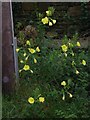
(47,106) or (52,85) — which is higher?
(52,85)

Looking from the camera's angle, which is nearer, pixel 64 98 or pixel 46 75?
pixel 64 98

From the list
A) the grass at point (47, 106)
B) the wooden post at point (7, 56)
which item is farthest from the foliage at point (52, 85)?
the wooden post at point (7, 56)

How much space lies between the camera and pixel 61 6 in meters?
6.61

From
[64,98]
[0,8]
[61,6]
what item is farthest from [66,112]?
[61,6]

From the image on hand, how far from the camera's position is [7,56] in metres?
3.95

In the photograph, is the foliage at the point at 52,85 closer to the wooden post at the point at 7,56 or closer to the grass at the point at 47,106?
the grass at the point at 47,106

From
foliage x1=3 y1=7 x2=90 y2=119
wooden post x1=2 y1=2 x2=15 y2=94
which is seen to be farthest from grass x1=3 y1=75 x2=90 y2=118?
wooden post x1=2 y1=2 x2=15 y2=94

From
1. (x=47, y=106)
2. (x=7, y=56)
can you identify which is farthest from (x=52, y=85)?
(x=7, y=56)

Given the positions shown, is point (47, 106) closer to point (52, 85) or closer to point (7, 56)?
point (52, 85)

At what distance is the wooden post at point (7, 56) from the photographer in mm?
3910

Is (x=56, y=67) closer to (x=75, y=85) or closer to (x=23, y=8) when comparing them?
(x=75, y=85)

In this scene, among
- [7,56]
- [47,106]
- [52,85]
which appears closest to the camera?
[47,106]

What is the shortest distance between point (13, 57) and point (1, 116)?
69 cm

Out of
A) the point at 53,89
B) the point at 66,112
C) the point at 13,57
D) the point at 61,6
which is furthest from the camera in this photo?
the point at 61,6
